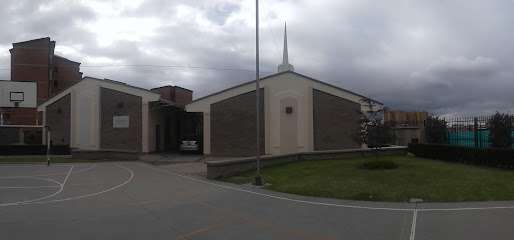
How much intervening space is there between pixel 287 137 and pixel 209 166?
34.6 ft

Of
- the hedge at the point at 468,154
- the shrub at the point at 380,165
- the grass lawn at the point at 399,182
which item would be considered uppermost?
the hedge at the point at 468,154

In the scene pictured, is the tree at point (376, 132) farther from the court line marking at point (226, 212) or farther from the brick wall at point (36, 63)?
the brick wall at point (36, 63)

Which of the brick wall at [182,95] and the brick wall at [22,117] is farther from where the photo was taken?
the brick wall at [22,117]

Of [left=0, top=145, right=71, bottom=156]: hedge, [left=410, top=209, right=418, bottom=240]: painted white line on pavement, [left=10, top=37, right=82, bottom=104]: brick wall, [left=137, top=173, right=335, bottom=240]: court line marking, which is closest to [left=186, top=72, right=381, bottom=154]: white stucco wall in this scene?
[left=137, top=173, right=335, bottom=240]: court line marking

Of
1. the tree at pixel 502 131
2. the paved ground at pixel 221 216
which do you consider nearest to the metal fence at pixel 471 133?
the tree at pixel 502 131

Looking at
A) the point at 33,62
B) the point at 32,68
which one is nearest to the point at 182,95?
the point at 32,68

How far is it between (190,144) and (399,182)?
18.2 meters

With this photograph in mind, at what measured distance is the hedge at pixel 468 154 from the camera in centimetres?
1487

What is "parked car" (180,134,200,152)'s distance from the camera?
88.9 feet

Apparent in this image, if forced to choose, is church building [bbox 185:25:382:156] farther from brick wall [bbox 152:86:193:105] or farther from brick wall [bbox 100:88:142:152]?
brick wall [bbox 152:86:193:105]

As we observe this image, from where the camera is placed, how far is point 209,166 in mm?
15336

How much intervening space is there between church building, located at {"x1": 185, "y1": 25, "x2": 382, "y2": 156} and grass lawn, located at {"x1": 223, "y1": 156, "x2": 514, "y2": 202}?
8082 mm

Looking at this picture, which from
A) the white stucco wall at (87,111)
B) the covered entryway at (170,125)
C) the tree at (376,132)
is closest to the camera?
the tree at (376,132)

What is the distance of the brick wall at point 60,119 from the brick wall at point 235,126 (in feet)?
47.5
